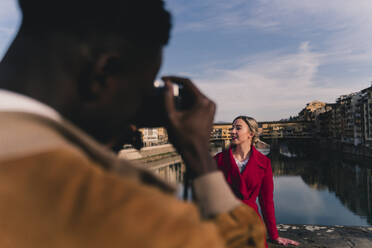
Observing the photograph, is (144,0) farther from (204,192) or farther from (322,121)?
(322,121)

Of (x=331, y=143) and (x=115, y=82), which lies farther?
(x=331, y=143)

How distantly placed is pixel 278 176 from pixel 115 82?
146ft

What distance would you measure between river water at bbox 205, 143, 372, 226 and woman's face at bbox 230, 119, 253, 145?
1822 centimetres

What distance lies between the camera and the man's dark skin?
642mm

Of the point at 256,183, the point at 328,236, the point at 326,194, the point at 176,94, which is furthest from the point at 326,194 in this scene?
the point at 176,94

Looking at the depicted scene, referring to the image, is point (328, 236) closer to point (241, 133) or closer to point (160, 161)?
point (241, 133)

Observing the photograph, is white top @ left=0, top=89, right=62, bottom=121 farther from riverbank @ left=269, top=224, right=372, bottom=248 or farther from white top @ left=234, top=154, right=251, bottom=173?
riverbank @ left=269, top=224, right=372, bottom=248

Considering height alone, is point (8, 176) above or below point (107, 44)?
below

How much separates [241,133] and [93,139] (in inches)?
156

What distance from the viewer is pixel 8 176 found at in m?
0.45

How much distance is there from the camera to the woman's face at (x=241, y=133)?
4.35 m

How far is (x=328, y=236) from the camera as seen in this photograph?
500cm

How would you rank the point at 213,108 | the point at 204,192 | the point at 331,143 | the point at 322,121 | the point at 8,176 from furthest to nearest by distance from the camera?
the point at 322,121
the point at 331,143
the point at 213,108
the point at 204,192
the point at 8,176

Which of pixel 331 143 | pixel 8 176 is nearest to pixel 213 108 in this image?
pixel 8 176
